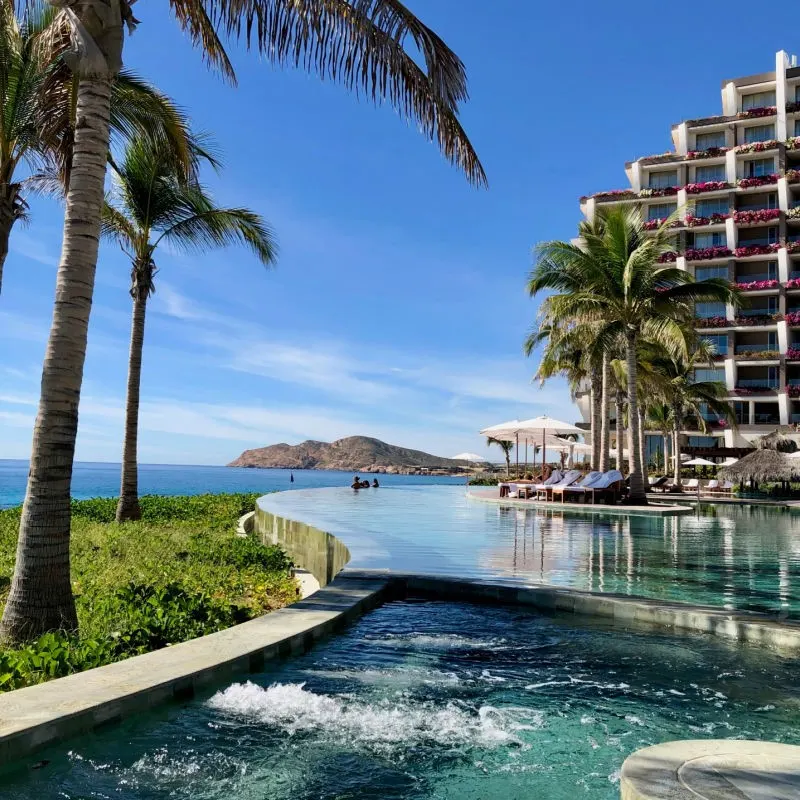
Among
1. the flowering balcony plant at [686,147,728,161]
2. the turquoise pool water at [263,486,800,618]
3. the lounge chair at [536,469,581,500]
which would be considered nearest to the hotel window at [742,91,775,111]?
the flowering balcony plant at [686,147,728,161]

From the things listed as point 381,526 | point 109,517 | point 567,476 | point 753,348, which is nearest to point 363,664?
point 381,526

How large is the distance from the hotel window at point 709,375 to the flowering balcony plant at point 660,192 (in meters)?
14.7

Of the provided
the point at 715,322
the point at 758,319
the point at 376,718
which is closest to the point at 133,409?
the point at 376,718

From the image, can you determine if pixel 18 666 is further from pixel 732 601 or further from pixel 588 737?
pixel 732 601

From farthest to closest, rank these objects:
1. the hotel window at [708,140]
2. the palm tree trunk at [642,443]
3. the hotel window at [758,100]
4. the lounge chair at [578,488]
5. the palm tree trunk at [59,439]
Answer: the hotel window at [708,140] → the hotel window at [758,100] → the palm tree trunk at [642,443] → the lounge chair at [578,488] → the palm tree trunk at [59,439]

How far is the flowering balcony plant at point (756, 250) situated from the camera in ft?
177

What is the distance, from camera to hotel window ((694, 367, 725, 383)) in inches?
2173

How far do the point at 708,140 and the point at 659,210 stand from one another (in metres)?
7.02

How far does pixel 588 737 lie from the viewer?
4.00 m

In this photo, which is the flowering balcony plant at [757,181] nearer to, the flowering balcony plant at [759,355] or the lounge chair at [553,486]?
the flowering balcony plant at [759,355]

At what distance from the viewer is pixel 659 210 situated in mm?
59719

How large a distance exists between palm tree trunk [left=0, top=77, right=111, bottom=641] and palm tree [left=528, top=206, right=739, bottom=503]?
63.2ft

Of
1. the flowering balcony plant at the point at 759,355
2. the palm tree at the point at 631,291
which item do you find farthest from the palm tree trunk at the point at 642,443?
the flowering balcony plant at the point at 759,355

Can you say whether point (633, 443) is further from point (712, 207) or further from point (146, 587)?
point (712, 207)
